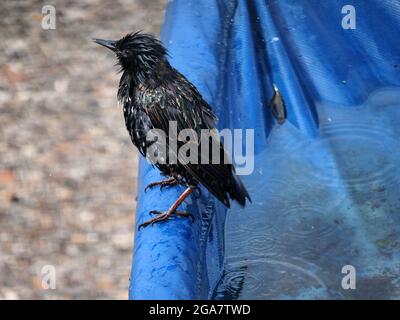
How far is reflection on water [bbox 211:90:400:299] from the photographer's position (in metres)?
3.96

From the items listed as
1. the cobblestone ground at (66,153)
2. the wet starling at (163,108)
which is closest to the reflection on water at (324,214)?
the wet starling at (163,108)

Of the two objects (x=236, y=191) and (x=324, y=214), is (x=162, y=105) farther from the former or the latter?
(x=324, y=214)

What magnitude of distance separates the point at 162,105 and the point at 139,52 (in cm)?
30

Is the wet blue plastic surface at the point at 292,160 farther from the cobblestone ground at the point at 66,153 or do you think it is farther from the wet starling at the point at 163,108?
the cobblestone ground at the point at 66,153

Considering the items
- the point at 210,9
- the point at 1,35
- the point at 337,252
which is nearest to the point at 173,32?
the point at 210,9

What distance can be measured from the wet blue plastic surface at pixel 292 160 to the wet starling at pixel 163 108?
227 mm

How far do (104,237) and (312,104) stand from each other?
1.47m

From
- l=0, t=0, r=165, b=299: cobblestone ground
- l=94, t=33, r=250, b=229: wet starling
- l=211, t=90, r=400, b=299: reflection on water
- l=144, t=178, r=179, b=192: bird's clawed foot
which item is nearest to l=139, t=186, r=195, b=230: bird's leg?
l=94, t=33, r=250, b=229: wet starling

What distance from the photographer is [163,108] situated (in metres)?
3.59

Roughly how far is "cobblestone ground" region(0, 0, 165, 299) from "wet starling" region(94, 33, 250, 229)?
1362 mm

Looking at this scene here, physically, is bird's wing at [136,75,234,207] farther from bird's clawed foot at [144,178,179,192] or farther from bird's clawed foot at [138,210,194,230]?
bird's clawed foot at [144,178,179,192]

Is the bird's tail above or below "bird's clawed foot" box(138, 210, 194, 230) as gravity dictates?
above

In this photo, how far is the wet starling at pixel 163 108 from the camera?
141 inches

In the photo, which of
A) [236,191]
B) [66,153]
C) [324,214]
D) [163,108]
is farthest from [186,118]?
[66,153]
